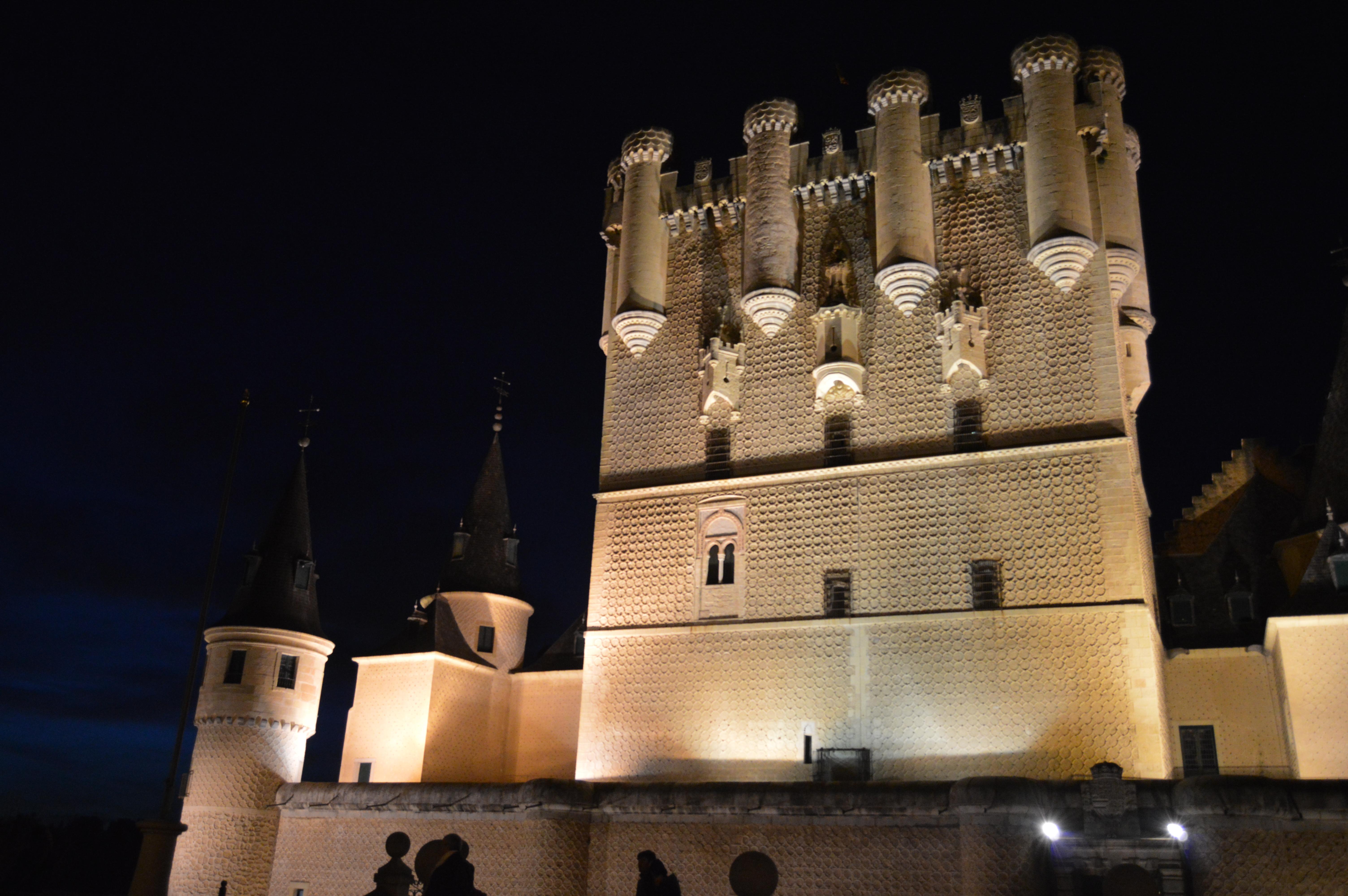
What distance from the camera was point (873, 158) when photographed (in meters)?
22.7

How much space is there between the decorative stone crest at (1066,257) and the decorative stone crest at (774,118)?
244 inches

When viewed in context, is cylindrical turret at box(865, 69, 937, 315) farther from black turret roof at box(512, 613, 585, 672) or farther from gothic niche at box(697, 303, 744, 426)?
black turret roof at box(512, 613, 585, 672)

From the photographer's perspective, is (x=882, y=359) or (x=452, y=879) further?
(x=882, y=359)

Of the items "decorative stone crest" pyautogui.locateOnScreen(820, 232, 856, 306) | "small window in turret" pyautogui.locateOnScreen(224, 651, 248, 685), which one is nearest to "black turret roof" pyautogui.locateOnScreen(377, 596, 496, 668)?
"small window in turret" pyautogui.locateOnScreen(224, 651, 248, 685)

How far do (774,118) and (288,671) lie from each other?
631 inches

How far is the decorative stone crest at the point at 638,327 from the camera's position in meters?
23.4

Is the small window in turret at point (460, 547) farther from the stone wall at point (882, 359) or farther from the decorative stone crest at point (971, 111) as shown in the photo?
the decorative stone crest at point (971, 111)

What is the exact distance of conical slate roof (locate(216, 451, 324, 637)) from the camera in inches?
964

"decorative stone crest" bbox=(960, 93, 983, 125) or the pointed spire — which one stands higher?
"decorative stone crest" bbox=(960, 93, 983, 125)

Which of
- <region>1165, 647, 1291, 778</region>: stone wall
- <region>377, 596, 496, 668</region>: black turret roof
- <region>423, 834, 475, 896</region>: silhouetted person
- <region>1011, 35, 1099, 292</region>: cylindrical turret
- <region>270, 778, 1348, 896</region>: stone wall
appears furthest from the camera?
<region>377, 596, 496, 668</region>: black turret roof

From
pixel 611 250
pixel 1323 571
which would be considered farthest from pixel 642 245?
pixel 1323 571

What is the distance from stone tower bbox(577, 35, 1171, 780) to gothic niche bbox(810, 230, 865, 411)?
0.06 metres

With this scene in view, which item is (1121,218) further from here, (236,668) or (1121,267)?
(236,668)

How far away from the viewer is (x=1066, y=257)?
2005 cm
